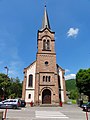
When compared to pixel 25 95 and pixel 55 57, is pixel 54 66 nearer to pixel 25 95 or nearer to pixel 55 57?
pixel 55 57

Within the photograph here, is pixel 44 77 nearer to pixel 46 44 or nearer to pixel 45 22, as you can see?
pixel 46 44

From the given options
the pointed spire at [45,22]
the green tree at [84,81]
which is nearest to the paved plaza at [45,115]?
the green tree at [84,81]

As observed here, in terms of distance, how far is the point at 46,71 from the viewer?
41625mm

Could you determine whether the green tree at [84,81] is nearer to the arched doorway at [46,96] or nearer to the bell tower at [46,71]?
the bell tower at [46,71]

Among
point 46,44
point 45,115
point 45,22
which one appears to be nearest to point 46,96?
point 46,44

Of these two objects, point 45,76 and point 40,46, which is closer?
point 45,76

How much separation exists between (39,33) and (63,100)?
59.4ft

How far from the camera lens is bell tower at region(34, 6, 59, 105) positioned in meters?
39.8

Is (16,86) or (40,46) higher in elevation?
(40,46)

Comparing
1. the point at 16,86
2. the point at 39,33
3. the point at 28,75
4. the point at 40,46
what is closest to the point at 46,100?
the point at 28,75

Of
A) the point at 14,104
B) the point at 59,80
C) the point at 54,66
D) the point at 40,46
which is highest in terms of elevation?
the point at 40,46

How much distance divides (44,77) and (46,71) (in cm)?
154

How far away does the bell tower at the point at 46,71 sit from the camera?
130 feet

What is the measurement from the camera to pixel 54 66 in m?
42.3
